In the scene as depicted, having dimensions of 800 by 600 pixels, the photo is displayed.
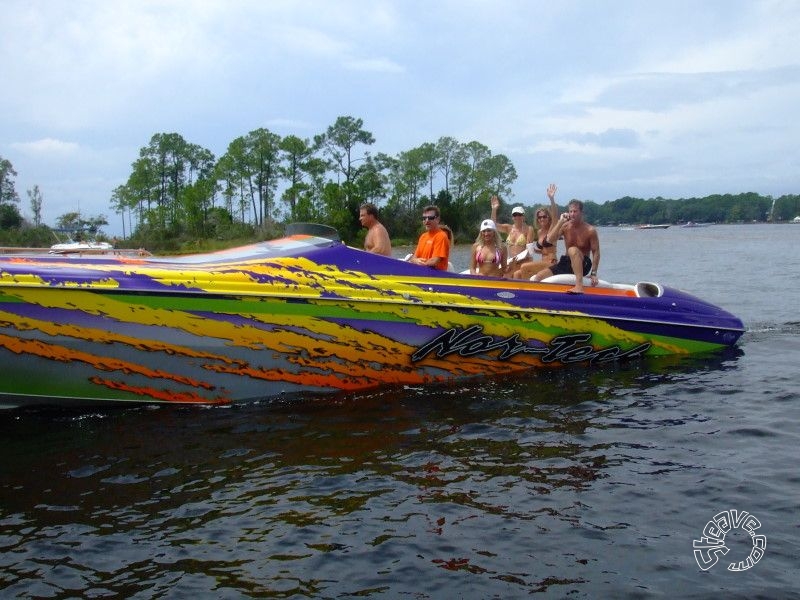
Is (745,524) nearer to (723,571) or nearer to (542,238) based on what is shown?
(723,571)

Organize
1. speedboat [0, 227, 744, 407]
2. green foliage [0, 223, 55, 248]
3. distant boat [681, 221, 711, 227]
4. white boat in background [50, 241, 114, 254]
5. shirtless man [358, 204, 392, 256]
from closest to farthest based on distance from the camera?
1. speedboat [0, 227, 744, 407]
2. shirtless man [358, 204, 392, 256]
3. white boat in background [50, 241, 114, 254]
4. green foliage [0, 223, 55, 248]
5. distant boat [681, 221, 711, 227]

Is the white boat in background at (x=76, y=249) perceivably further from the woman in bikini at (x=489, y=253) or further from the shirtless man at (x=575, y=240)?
the shirtless man at (x=575, y=240)

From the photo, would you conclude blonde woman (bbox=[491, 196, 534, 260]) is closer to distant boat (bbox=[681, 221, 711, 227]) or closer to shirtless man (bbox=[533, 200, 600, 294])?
shirtless man (bbox=[533, 200, 600, 294])

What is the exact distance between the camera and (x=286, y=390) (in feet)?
23.1

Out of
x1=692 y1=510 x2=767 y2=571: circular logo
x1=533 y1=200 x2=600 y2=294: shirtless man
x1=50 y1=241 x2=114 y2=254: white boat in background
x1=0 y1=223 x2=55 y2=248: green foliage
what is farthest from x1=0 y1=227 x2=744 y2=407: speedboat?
x1=0 y1=223 x2=55 y2=248: green foliage

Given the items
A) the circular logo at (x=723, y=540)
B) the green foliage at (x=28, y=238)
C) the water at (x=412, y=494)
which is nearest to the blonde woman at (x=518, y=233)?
the water at (x=412, y=494)

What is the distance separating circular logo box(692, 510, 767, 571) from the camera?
4.20m

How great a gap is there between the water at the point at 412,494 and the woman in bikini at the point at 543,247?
1894mm

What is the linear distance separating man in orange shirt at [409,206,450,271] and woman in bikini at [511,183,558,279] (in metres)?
1.68

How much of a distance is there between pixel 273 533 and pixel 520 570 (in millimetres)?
1501

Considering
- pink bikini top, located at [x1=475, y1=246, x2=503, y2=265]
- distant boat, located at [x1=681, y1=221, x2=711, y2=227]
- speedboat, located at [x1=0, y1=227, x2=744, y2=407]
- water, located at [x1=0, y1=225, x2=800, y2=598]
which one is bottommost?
water, located at [x1=0, y1=225, x2=800, y2=598]

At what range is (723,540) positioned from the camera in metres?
4.47

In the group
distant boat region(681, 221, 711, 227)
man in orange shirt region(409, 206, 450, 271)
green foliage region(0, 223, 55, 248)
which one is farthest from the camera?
distant boat region(681, 221, 711, 227)

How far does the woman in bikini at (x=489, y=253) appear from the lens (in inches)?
343
